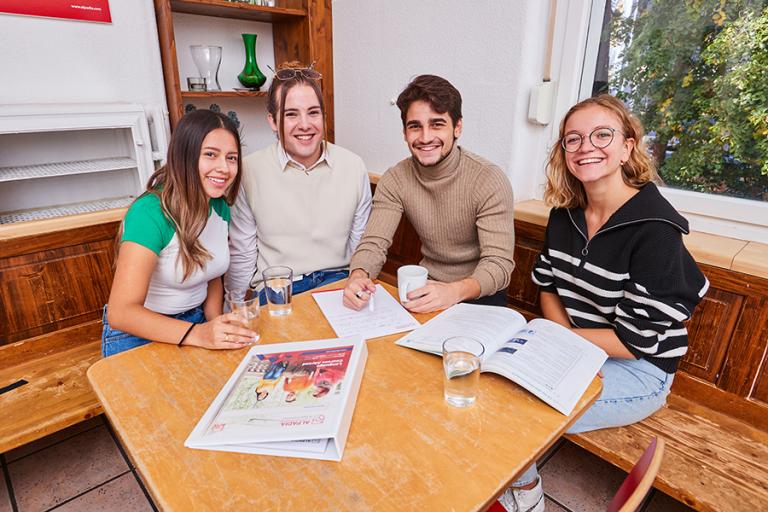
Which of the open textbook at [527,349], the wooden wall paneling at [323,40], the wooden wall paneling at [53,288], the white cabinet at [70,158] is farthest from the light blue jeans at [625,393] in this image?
the white cabinet at [70,158]

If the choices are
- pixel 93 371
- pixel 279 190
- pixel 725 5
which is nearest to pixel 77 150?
pixel 279 190

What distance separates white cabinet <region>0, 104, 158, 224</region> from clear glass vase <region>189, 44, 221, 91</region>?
0.51m

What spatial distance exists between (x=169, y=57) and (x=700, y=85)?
2.38 meters

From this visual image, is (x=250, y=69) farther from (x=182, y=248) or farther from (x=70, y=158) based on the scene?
(x=182, y=248)

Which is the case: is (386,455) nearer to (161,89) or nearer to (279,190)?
(279,190)

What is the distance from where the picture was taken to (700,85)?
1.76 m

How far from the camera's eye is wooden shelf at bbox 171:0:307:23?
8.20ft

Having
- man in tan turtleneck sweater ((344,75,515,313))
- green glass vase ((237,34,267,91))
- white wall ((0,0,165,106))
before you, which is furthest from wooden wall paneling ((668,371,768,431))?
white wall ((0,0,165,106))

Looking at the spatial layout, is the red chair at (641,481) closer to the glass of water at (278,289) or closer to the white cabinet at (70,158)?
the glass of water at (278,289)

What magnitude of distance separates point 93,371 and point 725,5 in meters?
2.24

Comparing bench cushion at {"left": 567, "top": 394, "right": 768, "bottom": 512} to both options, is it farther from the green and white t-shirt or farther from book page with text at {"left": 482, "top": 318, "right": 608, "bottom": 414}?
the green and white t-shirt

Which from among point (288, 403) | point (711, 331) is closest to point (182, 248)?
point (288, 403)

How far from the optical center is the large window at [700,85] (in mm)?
1645

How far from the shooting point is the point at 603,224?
1421 millimetres
